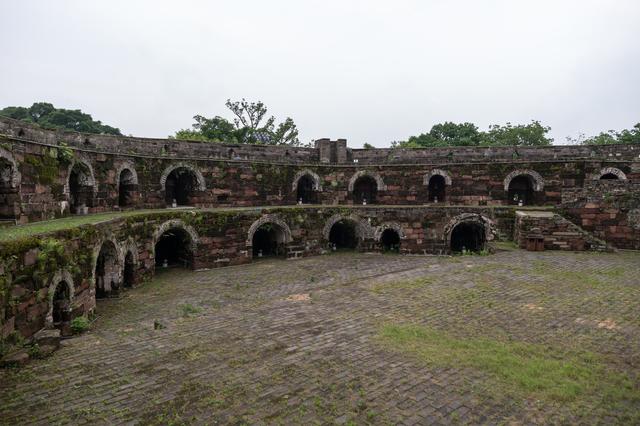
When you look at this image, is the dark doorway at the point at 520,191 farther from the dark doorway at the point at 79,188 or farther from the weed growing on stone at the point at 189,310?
the dark doorway at the point at 79,188

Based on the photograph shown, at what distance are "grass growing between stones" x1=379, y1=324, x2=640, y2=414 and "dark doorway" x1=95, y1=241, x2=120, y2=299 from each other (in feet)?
24.0

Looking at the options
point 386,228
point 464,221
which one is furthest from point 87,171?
point 464,221

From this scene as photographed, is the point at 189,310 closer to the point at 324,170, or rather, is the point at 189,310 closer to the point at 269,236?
the point at 269,236

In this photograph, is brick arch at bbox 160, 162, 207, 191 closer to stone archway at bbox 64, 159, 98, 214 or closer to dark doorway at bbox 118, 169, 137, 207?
dark doorway at bbox 118, 169, 137, 207

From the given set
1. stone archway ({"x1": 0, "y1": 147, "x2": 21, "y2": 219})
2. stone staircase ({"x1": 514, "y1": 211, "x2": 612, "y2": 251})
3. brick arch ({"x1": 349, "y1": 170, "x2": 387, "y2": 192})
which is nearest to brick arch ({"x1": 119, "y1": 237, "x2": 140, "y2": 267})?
stone archway ({"x1": 0, "y1": 147, "x2": 21, "y2": 219})

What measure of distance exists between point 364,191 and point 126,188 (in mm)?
11534

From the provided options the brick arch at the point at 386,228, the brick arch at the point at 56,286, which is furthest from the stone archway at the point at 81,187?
the brick arch at the point at 386,228

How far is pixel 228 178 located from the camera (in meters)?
17.9

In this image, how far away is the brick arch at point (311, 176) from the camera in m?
19.7

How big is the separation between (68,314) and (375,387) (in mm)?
6073

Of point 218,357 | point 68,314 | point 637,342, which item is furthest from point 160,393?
point 637,342

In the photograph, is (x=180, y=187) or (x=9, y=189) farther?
(x=180, y=187)

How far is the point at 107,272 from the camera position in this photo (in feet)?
34.6

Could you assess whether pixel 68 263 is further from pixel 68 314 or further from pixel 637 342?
pixel 637 342
